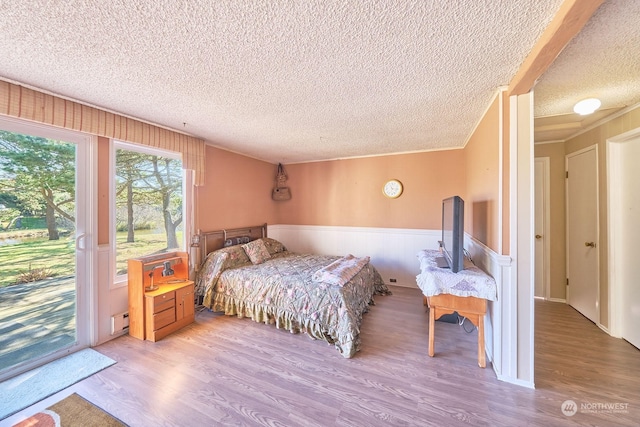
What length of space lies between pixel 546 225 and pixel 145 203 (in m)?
5.48

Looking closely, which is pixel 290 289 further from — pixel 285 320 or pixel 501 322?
pixel 501 322

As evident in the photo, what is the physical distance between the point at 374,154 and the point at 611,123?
9.10ft

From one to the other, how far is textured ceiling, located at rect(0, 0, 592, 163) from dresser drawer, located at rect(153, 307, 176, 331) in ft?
A: 6.96

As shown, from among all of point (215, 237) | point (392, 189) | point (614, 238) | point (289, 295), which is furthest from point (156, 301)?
point (614, 238)

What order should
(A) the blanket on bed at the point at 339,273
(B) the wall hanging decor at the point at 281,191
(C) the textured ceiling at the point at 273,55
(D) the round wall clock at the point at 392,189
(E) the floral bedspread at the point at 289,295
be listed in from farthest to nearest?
(B) the wall hanging decor at the point at 281,191, (D) the round wall clock at the point at 392,189, (A) the blanket on bed at the point at 339,273, (E) the floral bedspread at the point at 289,295, (C) the textured ceiling at the point at 273,55

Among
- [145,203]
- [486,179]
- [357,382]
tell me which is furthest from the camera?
[145,203]

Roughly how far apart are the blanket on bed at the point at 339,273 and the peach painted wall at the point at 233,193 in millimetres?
1904

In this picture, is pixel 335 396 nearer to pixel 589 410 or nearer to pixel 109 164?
pixel 589 410

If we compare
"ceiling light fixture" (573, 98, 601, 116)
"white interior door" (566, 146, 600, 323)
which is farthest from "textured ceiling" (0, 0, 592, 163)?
"white interior door" (566, 146, 600, 323)

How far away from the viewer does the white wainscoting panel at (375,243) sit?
13.3 feet

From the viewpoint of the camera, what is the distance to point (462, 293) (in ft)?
6.60

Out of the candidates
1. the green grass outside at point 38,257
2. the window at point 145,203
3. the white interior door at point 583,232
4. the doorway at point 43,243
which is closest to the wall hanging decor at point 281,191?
the window at point 145,203

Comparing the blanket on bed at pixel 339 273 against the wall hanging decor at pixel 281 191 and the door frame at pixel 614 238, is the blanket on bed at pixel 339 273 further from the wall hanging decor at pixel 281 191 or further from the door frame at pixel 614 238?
the door frame at pixel 614 238

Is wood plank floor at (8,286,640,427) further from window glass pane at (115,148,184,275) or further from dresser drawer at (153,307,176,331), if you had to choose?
window glass pane at (115,148,184,275)
